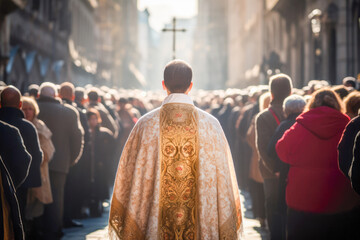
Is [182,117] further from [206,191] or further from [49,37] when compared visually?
[49,37]

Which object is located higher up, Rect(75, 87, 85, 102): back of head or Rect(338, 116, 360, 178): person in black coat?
Rect(75, 87, 85, 102): back of head

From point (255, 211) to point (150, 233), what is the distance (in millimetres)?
6605

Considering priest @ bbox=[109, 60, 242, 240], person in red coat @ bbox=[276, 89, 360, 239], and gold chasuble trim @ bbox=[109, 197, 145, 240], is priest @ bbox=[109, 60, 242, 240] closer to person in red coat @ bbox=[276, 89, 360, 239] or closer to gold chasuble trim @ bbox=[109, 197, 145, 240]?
gold chasuble trim @ bbox=[109, 197, 145, 240]

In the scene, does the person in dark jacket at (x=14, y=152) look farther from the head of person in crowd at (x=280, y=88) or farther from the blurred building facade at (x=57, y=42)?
the blurred building facade at (x=57, y=42)

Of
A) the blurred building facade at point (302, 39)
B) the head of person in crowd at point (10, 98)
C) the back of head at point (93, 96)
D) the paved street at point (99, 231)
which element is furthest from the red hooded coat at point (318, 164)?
the blurred building facade at point (302, 39)

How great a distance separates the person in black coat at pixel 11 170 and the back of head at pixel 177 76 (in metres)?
1.37

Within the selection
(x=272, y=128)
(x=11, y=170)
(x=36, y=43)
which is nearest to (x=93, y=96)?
(x=272, y=128)

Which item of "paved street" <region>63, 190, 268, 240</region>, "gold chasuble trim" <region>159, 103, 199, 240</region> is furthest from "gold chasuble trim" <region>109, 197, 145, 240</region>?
"paved street" <region>63, 190, 268, 240</region>

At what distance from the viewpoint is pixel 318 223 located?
6.16 m

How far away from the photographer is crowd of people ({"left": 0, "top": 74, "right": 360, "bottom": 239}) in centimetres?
610

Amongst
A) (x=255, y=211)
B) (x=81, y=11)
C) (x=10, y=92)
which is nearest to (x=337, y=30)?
(x=255, y=211)

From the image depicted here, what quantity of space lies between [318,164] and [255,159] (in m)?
4.31

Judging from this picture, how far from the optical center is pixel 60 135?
932cm

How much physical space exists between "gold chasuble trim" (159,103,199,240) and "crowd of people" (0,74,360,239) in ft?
3.67
